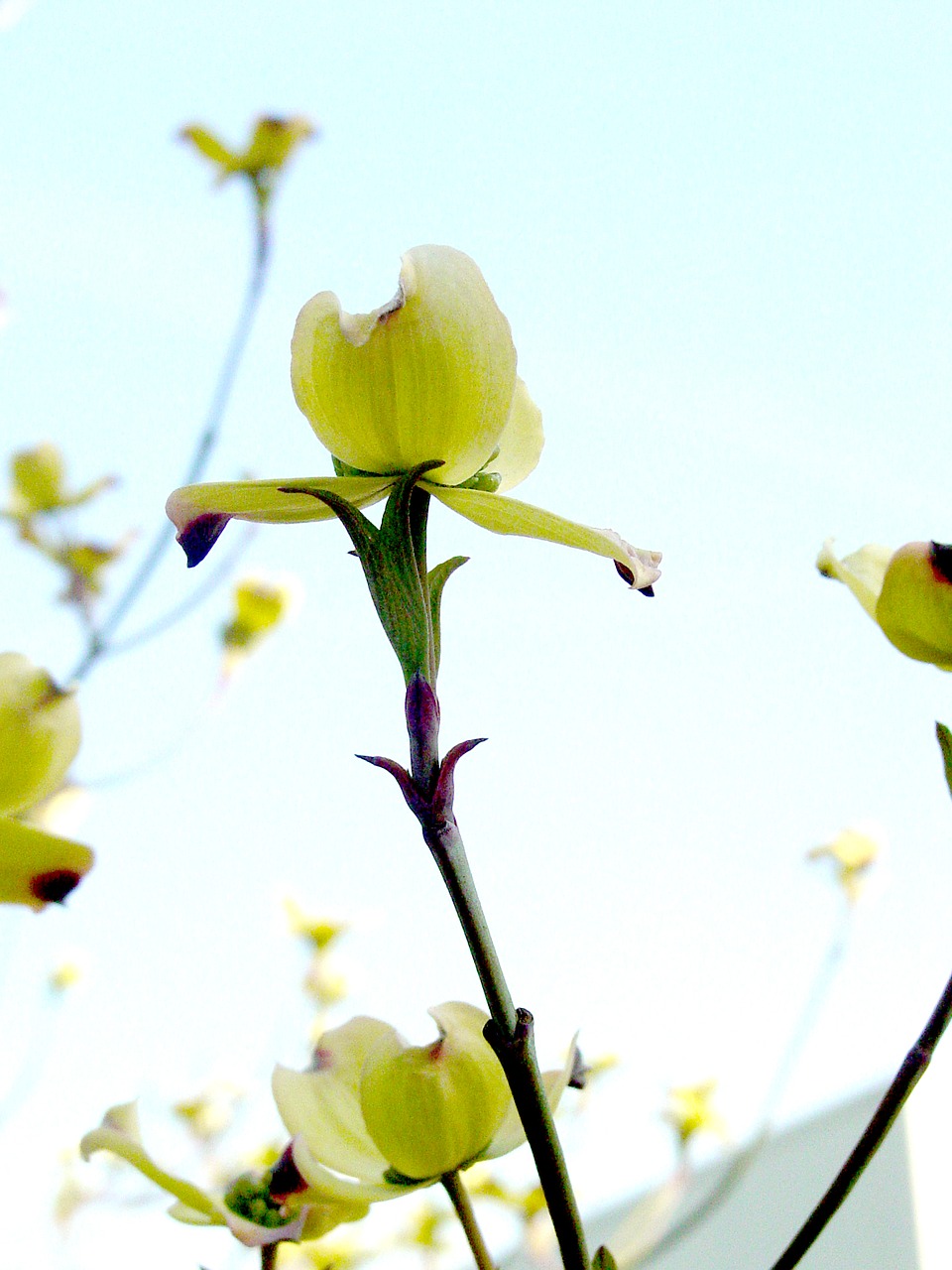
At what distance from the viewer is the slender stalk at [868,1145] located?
0.19 m

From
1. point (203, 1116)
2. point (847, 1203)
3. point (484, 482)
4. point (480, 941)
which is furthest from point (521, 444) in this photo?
point (847, 1203)

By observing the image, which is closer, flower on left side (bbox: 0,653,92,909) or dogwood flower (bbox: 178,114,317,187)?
flower on left side (bbox: 0,653,92,909)

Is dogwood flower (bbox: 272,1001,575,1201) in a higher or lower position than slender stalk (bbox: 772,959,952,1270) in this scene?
lower

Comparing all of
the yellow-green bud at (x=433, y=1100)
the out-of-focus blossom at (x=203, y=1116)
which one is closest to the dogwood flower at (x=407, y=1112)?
the yellow-green bud at (x=433, y=1100)

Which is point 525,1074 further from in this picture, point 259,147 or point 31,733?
point 259,147

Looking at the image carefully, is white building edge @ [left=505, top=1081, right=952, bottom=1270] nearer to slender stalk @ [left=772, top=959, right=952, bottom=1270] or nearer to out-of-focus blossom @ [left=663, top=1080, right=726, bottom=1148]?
out-of-focus blossom @ [left=663, top=1080, right=726, bottom=1148]

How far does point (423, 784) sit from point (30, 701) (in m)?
0.11

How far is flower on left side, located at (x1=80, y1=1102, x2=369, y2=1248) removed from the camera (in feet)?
0.77

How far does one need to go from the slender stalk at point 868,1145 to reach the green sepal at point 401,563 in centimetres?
10

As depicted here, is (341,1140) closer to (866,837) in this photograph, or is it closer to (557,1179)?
(557,1179)

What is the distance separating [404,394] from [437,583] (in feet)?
0.12

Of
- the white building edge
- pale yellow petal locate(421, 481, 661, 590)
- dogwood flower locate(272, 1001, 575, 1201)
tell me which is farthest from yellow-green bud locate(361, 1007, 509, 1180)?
the white building edge

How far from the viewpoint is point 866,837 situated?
1021mm

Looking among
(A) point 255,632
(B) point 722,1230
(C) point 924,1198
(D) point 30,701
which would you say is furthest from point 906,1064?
(B) point 722,1230
